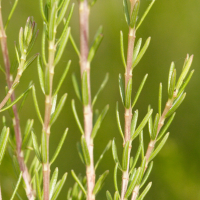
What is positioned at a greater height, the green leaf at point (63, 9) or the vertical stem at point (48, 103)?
the green leaf at point (63, 9)

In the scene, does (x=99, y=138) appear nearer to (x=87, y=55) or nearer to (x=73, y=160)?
(x=73, y=160)

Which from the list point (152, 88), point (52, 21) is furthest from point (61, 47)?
point (152, 88)

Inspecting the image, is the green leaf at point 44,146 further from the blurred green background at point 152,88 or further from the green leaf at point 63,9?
the blurred green background at point 152,88

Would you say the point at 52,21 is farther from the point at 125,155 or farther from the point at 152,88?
the point at 152,88

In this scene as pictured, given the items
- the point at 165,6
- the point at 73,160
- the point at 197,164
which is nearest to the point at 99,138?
the point at 73,160

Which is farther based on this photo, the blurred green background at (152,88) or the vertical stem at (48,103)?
the blurred green background at (152,88)

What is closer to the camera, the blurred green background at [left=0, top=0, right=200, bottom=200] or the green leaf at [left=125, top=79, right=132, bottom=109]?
the green leaf at [left=125, top=79, right=132, bottom=109]

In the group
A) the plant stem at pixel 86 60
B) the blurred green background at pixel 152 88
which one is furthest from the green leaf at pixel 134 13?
the blurred green background at pixel 152 88

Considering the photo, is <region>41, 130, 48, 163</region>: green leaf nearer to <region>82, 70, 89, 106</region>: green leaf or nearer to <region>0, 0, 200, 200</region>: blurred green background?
<region>82, 70, 89, 106</region>: green leaf

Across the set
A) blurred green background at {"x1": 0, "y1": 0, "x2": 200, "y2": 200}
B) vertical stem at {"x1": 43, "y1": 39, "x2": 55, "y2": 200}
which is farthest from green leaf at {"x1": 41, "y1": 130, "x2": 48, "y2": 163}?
blurred green background at {"x1": 0, "y1": 0, "x2": 200, "y2": 200}
